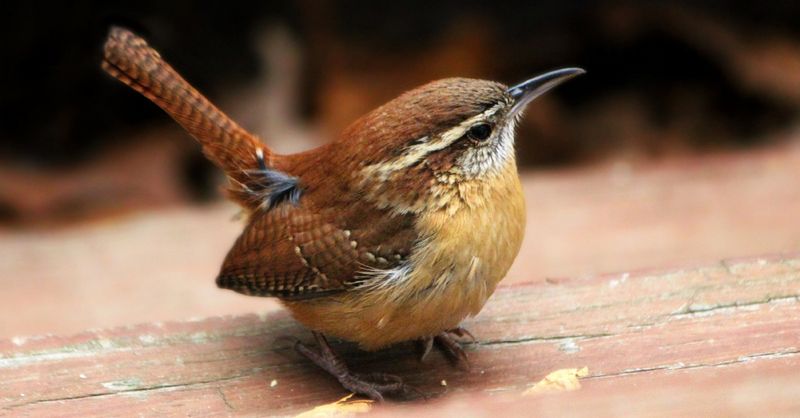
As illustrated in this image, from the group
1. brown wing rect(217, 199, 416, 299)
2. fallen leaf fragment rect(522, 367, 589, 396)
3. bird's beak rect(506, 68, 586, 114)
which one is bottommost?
fallen leaf fragment rect(522, 367, 589, 396)

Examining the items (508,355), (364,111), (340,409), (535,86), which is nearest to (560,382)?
(508,355)

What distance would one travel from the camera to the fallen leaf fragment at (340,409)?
3330 mm

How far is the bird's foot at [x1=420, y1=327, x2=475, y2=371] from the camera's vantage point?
3.64 metres

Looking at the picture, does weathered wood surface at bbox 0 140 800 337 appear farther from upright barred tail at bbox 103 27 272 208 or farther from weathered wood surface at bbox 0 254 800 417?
upright barred tail at bbox 103 27 272 208

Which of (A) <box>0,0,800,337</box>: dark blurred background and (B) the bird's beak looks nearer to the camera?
(B) the bird's beak

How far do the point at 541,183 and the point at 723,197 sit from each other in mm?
931

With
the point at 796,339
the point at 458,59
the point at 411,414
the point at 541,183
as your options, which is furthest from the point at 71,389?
the point at 458,59

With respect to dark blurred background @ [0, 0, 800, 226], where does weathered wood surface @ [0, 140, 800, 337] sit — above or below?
below

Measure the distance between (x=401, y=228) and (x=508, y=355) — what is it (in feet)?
1.83

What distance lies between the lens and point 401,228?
346 centimetres

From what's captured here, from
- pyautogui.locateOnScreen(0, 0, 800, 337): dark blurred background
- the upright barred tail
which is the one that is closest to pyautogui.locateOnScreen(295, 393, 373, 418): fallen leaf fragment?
the upright barred tail

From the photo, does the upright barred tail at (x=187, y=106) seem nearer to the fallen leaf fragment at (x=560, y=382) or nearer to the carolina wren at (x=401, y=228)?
the carolina wren at (x=401, y=228)

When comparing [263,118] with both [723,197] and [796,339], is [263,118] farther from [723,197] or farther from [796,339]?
[796,339]

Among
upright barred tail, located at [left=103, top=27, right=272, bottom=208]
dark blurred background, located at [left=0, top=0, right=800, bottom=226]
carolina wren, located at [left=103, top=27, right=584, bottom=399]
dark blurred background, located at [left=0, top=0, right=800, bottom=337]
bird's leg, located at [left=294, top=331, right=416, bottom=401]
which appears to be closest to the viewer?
carolina wren, located at [left=103, top=27, right=584, bottom=399]
